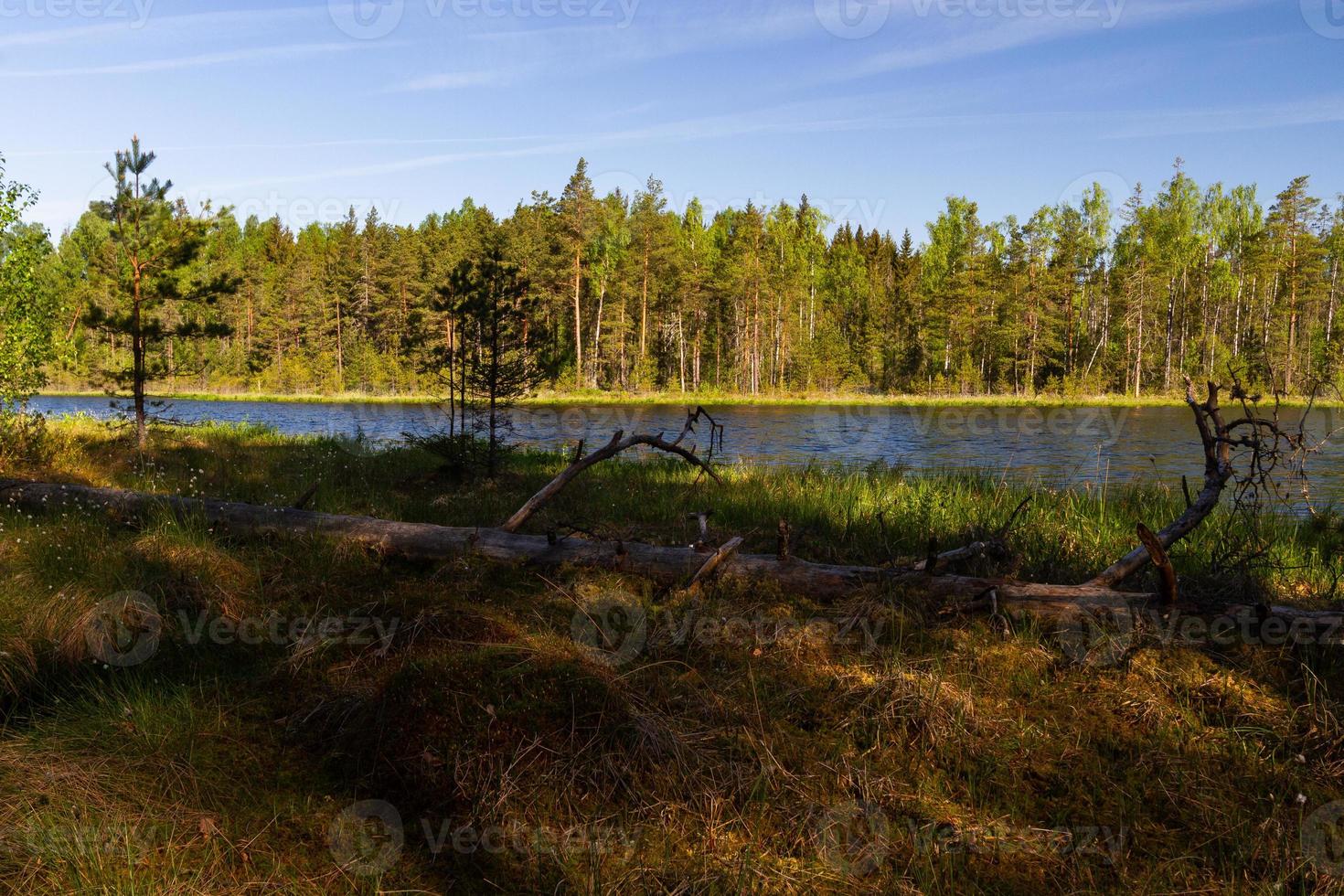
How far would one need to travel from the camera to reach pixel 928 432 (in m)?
28.3

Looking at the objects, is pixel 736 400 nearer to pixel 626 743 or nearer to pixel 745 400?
pixel 745 400

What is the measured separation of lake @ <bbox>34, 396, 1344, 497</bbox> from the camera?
1748 cm

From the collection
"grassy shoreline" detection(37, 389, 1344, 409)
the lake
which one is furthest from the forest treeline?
the lake

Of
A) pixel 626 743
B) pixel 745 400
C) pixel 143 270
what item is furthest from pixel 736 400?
pixel 626 743

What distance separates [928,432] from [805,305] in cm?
4561

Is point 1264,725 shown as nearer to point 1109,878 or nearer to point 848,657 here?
point 1109,878

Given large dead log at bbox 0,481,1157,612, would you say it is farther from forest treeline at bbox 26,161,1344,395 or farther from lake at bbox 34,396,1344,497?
forest treeline at bbox 26,161,1344,395

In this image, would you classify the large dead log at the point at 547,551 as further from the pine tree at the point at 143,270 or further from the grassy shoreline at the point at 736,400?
the grassy shoreline at the point at 736,400

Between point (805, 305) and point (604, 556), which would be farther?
point (805, 305)

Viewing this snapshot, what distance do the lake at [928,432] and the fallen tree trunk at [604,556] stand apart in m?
5.67

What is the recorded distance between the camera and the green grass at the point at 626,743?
107 inches

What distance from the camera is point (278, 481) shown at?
10.0 m

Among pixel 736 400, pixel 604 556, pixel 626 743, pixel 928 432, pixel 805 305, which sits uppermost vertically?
pixel 805 305

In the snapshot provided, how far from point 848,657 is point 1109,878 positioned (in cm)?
171
